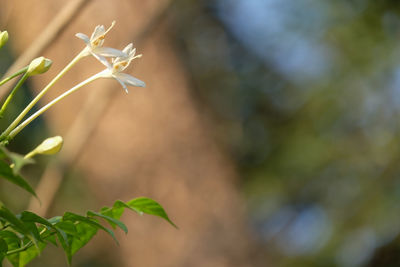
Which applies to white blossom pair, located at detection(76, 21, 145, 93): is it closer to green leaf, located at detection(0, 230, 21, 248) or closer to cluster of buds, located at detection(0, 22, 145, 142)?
cluster of buds, located at detection(0, 22, 145, 142)

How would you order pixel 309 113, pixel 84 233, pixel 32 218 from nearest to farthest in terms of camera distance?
pixel 32 218 → pixel 84 233 → pixel 309 113

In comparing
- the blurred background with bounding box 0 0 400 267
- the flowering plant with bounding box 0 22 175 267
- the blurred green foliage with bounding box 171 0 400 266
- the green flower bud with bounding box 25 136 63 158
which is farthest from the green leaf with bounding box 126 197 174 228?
the blurred green foliage with bounding box 171 0 400 266

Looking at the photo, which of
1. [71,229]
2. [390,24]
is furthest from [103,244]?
[71,229]

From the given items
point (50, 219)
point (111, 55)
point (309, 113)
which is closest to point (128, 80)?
point (111, 55)

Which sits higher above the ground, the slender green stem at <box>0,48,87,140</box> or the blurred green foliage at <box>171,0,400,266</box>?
the blurred green foliage at <box>171,0,400,266</box>

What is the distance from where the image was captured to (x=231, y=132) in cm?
289

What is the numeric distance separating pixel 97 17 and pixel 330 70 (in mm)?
1295

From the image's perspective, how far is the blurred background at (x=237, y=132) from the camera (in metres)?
2.06

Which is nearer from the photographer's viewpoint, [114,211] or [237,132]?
[114,211]

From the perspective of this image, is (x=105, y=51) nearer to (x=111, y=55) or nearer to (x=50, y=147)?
(x=111, y=55)

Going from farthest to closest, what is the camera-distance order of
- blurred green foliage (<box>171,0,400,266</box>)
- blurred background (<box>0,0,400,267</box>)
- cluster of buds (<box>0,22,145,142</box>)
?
blurred green foliage (<box>171,0,400,266</box>) < blurred background (<box>0,0,400,267</box>) < cluster of buds (<box>0,22,145,142</box>)

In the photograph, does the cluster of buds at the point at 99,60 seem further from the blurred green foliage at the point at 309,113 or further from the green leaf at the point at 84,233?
the blurred green foliage at the point at 309,113

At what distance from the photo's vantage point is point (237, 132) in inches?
117

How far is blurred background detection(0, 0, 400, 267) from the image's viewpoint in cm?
206
